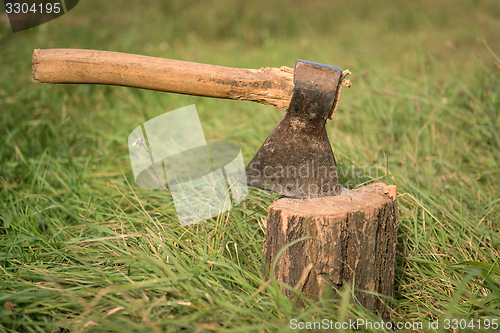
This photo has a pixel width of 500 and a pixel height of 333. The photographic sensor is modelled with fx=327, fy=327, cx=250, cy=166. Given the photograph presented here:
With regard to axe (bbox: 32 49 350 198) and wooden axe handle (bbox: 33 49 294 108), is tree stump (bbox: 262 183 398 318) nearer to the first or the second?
axe (bbox: 32 49 350 198)

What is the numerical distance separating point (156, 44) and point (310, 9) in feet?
15.2

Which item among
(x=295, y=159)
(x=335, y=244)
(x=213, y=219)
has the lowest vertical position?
(x=213, y=219)

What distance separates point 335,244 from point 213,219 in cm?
70

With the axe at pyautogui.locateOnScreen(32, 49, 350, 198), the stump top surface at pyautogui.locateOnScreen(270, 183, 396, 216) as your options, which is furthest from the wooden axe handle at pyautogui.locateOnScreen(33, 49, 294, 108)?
the stump top surface at pyautogui.locateOnScreen(270, 183, 396, 216)

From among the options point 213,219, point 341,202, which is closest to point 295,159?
point 341,202

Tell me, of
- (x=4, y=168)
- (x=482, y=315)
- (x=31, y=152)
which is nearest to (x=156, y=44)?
(x=31, y=152)

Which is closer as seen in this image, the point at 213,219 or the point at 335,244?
the point at 335,244

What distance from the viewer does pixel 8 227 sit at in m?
1.69

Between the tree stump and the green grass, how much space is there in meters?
0.09

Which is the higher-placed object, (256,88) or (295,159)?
(256,88)

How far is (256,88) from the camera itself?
1.34 metres

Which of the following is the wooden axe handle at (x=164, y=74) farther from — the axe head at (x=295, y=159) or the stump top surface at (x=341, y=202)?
the stump top surface at (x=341, y=202)

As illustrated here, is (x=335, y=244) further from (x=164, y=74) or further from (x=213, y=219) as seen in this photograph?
(x=164, y=74)

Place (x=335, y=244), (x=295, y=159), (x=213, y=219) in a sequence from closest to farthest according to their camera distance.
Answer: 1. (x=335, y=244)
2. (x=295, y=159)
3. (x=213, y=219)
